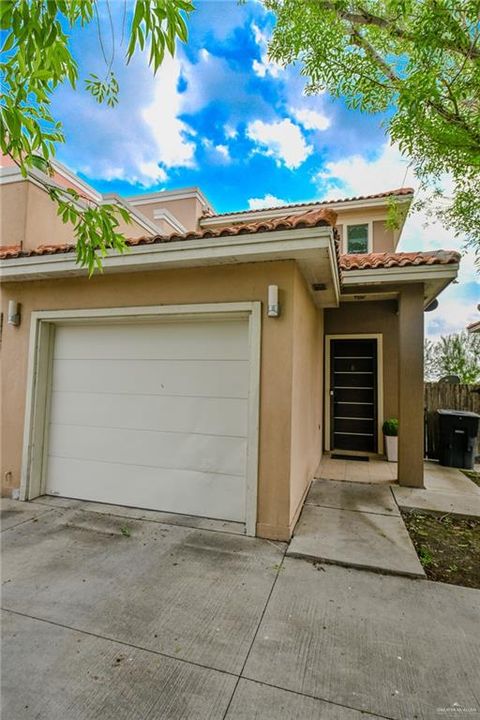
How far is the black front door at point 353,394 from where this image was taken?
7.73 metres

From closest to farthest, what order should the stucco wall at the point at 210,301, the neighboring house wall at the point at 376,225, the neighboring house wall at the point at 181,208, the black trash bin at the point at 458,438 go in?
the stucco wall at the point at 210,301
the black trash bin at the point at 458,438
the neighboring house wall at the point at 376,225
the neighboring house wall at the point at 181,208

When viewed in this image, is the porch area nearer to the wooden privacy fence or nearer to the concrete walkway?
the concrete walkway

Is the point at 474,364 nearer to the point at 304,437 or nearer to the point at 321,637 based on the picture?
the point at 304,437

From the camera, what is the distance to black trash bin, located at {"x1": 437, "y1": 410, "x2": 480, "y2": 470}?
258 inches

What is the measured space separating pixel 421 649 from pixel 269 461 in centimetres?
190

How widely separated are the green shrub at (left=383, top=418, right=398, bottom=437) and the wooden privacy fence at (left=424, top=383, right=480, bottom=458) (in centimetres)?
93

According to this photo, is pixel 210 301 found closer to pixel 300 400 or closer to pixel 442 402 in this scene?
pixel 300 400

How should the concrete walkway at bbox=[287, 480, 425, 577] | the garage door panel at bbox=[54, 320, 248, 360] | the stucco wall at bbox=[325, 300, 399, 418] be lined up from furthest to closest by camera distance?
the stucco wall at bbox=[325, 300, 399, 418]
the garage door panel at bbox=[54, 320, 248, 360]
the concrete walkway at bbox=[287, 480, 425, 577]

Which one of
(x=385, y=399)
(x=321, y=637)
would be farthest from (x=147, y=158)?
(x=321, y=637)

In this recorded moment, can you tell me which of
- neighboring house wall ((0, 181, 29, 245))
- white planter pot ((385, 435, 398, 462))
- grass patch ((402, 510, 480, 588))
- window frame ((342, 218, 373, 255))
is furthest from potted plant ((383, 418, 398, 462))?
neighboring house wall ((0, 181, 29, 245))

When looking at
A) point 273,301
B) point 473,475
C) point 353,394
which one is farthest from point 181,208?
point 473,475

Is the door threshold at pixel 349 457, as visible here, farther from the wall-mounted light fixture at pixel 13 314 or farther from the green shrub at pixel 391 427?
the wall-mounted light fixture at pixel 13 314

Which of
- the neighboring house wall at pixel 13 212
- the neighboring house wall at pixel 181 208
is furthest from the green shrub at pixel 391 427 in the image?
the neighboring house wall at pixel 181 208

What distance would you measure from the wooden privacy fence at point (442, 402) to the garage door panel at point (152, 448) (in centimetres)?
521
